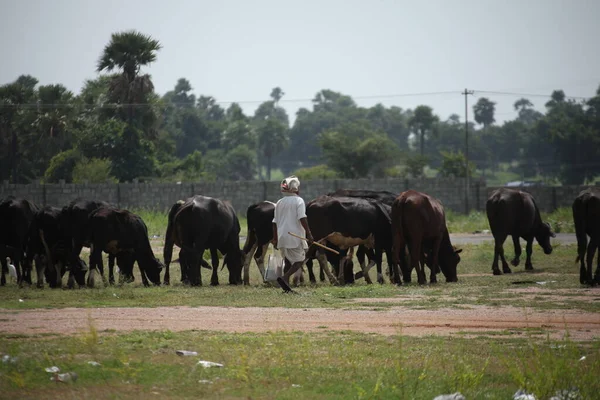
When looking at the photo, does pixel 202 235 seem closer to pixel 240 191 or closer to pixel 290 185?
pixel 290 185

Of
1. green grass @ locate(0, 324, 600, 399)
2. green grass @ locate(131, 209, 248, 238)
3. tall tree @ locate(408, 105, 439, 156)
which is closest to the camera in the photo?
green grass @ locate(0, 324, 600, 399)

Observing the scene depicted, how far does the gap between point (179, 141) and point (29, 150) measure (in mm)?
47502

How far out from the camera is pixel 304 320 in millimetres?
13375

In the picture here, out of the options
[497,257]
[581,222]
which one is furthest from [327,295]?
[497,257]

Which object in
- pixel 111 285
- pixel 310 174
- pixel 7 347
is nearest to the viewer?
pixel 7 347

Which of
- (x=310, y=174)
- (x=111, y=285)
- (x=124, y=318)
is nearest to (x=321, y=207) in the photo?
(x=111, y=285)

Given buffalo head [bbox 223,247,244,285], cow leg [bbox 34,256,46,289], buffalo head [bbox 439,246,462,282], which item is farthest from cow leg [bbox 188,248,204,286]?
buffalo head [bbox 439,246,462,282]

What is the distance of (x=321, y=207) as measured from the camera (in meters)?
19.6

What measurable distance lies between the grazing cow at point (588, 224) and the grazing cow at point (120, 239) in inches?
329

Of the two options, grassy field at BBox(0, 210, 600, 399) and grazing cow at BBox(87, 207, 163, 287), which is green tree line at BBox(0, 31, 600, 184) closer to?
grazing cow at BBox(87, 207, 163, 287)

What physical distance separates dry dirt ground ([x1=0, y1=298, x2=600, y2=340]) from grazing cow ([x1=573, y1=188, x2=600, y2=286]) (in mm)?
4177

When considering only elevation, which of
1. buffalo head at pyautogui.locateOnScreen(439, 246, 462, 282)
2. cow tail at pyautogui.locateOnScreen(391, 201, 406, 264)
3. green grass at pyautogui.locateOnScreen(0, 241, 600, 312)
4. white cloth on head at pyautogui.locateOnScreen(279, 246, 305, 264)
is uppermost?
cow tail at pyautogui.locateOnScreen(391, 201, 406, 264)

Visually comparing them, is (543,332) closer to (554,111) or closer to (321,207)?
(321,207)

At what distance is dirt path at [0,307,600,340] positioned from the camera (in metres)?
12.4
